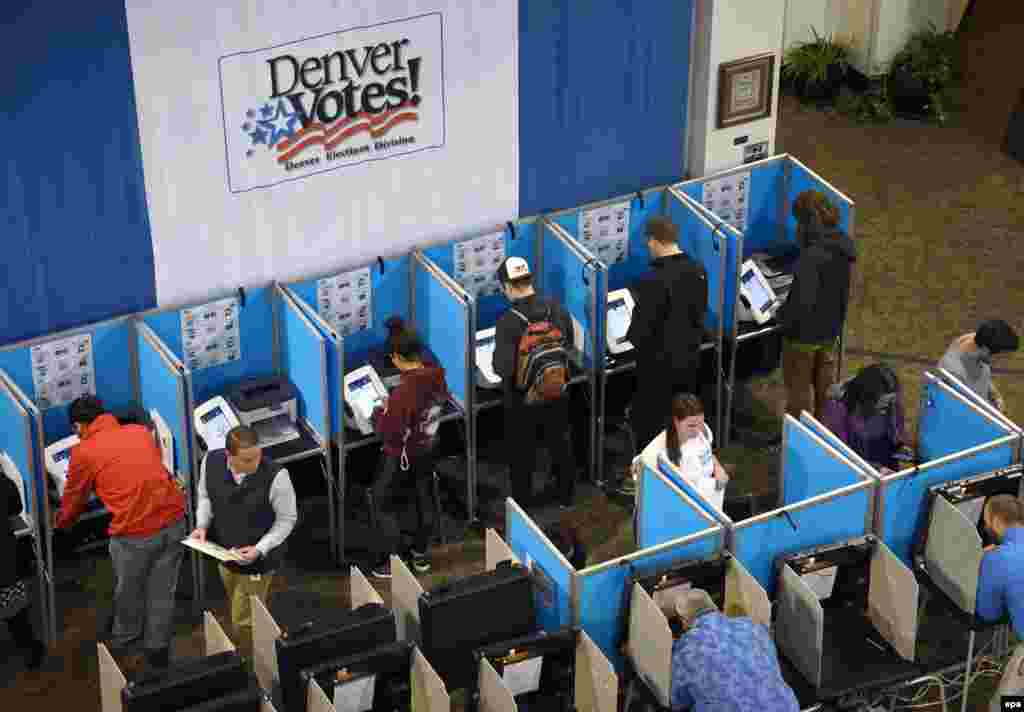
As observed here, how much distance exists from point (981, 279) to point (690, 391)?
120 inches

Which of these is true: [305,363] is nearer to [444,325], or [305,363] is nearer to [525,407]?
[444,325]

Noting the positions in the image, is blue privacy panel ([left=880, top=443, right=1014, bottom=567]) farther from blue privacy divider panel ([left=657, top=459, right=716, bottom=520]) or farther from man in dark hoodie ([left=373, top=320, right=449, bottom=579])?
man in dark hoodie ([left=373, top=320, right=449, bottom=579])

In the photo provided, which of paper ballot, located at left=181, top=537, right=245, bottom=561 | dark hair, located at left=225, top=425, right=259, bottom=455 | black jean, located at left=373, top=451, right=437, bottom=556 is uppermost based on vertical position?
dark hair, located at left=225, top=425, right=259, bottom=455

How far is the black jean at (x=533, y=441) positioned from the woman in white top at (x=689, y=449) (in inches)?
43.3

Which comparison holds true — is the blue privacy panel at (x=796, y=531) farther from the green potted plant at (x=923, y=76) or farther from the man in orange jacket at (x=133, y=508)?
the green potted plant at (x=923, y=76)

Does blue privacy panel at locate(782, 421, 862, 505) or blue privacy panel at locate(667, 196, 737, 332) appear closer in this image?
blue privacy panel at locate(782, 421, 862, 505)

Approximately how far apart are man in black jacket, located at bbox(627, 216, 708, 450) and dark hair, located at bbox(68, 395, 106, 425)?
275cm

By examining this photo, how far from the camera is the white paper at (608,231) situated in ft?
32.6

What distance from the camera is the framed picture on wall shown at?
1009cm

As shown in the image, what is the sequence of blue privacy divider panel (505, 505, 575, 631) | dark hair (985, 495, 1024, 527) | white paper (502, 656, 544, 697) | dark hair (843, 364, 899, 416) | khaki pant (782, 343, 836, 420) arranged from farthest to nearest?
1. khaki pant (782, 343, 836, 420)
2. dark hair (843, 364, 899, 416)
3. dark hair (985, 495, 1024, 527)
4. blue privacy divider panel (505, 505, 575, 631)
5. white paper (502, 656, 544, 697)

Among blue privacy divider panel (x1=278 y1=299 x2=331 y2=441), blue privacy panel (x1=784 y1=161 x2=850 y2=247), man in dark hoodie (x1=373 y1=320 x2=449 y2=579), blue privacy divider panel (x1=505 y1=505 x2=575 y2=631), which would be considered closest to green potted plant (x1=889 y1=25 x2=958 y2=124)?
blue privacy panel (x1=784 y1=161 x2=850 y2=247)

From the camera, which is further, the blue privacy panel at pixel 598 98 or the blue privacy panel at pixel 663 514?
the blue privacy panel at pixel 598 98

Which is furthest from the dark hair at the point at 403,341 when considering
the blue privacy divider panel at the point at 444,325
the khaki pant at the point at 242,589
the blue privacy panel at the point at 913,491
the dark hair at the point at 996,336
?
the dark hair at the point at 996,336

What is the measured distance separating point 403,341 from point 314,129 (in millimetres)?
1257
